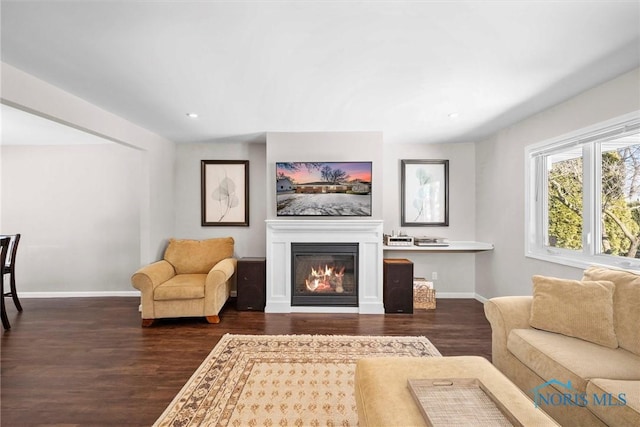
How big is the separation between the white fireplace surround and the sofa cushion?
6.13 feet

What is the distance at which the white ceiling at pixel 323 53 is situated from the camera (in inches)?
60.2

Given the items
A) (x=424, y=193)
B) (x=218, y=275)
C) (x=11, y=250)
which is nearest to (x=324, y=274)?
(x=218, y=275)

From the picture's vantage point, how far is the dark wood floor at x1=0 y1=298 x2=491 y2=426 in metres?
1.95

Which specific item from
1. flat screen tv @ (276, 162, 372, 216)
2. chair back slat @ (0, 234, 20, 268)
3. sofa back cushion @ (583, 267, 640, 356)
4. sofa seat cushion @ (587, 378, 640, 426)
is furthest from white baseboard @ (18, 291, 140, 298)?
sofa back cushion @ (583, 267, 640, 356)

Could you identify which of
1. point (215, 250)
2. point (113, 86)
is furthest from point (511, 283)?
point (113, 86)

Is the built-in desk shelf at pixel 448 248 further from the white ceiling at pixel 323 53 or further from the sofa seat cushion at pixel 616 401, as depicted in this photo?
the sofa seat cushion at pixel 616 401

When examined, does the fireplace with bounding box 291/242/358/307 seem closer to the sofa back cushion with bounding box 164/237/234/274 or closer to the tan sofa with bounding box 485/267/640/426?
the sofa back cushion with bounding box 164/237/234/274

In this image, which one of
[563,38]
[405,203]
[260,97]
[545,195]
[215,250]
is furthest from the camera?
[405,203]

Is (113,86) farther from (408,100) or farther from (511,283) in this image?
Answer: (511,283)


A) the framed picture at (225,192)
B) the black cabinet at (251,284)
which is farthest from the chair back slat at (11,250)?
the black cabinet at (251,284)

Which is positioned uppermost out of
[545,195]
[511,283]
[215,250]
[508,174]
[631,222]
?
[508,174]

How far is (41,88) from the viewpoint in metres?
2.32

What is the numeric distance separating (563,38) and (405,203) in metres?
2.79

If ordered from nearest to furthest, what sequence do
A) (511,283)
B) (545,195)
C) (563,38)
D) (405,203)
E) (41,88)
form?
(563,38)
(41,88)
(545,195)
(511,283)
(405,203)
